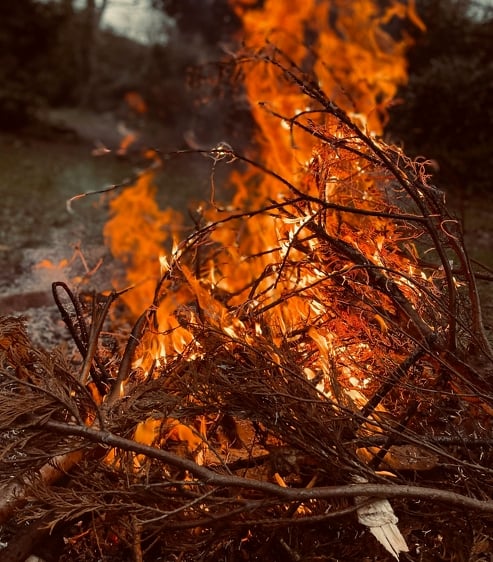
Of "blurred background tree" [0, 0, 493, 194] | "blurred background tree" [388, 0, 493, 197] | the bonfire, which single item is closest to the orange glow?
the bonfire

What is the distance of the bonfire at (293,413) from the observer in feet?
6.57

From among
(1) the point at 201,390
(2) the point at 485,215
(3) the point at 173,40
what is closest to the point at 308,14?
(2) the point at 485,215

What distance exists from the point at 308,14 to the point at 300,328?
684 centimetres

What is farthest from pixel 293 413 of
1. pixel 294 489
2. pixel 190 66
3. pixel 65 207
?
pixel 65 207

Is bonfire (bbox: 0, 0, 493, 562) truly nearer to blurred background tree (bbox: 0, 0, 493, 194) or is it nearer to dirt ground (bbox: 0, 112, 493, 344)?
dirt ground (bbox: 0, 112, 493, 344)

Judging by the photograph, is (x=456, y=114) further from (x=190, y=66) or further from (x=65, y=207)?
(x=65, y=207)

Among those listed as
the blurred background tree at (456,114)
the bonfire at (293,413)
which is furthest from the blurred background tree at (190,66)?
the bonfire at (293,413)

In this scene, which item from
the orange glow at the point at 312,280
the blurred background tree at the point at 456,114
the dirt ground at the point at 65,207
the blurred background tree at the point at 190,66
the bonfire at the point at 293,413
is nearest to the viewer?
the bonfire at the point at 293,413

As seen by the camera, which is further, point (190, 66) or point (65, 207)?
point (65, 207)

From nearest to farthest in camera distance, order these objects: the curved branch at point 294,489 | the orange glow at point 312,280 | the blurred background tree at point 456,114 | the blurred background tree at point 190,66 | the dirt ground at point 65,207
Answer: the curved branch at point 294,489, the orange glow at point 312,280, the dirt ground at point 65,207, the blurred background tree at point 456,114, the blurred background tree at point 190,66

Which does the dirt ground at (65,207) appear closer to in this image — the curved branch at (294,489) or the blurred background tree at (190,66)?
the blurred background tree at (190,66)

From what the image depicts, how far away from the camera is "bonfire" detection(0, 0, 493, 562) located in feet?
6.57

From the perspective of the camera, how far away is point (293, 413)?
7.22 feet

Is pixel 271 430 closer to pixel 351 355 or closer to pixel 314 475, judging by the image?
pixel 314 475
